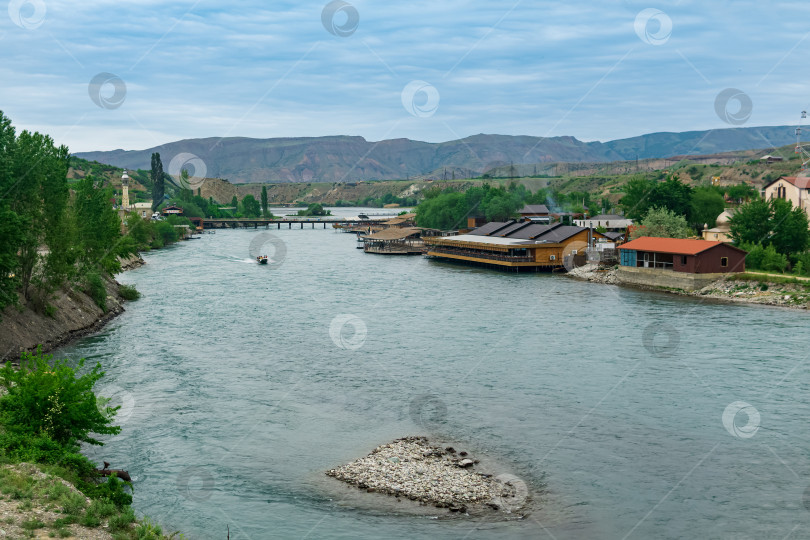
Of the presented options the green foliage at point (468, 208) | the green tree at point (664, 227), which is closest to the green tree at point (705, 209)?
the green tree at point (664, 227)

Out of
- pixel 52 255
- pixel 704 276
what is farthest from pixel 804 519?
pixel 704 276

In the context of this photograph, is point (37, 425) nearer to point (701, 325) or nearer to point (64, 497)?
point (64, 497)

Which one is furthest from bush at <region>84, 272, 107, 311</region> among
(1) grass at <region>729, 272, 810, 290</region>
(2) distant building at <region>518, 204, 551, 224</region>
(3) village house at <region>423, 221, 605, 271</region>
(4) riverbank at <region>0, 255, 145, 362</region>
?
(2) distant building at <region>518, 204, 551, 224</region>

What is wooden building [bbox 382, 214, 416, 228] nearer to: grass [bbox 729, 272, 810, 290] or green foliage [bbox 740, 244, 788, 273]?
green foliage [bbox 740, 244, 788, 273]

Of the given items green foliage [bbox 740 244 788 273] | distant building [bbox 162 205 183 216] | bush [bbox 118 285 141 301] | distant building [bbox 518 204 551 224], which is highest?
distant building [bbox 162 205 183 216]

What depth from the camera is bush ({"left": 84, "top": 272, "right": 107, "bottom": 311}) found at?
4847 centimetres

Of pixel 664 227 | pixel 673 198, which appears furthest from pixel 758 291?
pixel 673 198

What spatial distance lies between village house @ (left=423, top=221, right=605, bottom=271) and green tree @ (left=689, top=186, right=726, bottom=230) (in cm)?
1515

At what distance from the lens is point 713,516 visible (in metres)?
19.5

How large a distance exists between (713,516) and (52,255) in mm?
35126

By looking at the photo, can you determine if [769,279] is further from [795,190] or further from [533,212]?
[533,212]

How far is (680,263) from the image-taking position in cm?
6322

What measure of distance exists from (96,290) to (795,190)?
65.9 meters

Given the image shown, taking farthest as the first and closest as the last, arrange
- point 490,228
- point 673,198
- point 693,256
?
point 490,228 → point 673,198 → point 693,256
